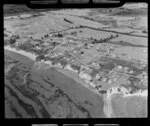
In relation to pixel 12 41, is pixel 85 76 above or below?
below

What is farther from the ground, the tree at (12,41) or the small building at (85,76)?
the tree at (12,41)

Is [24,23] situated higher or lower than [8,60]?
higher

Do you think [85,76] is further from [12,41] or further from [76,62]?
[12,41]

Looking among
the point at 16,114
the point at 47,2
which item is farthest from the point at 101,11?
the point at 16,114

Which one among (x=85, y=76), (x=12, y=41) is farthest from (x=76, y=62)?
(x=12, y=41)

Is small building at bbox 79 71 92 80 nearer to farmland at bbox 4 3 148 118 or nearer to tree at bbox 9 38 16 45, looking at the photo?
farmland at bbox 4 3 148 118

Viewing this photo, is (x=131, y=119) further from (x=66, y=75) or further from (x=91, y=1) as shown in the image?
(x=91, y=1)

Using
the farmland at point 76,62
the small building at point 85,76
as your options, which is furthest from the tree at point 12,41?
the small building at point 85,76

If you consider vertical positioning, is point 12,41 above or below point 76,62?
above

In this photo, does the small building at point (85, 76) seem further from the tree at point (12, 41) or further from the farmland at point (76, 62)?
the tree at point (12, 41)

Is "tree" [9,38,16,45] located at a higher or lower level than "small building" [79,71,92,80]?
higher

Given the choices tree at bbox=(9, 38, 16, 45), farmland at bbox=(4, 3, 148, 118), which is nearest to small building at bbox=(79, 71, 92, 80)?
farmland at bbox=(4, 3, 148, 118)
